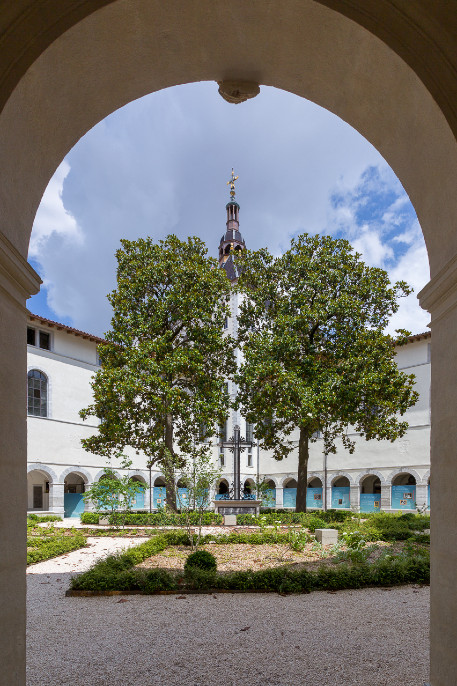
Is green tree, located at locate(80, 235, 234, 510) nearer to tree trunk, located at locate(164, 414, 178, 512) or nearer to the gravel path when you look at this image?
tree trunk, located at locate(164, 414, 178, 512)

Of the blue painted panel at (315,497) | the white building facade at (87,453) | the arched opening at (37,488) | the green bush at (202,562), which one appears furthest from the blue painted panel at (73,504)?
the green bush at (202,562)

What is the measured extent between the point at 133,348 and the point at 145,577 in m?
10.8

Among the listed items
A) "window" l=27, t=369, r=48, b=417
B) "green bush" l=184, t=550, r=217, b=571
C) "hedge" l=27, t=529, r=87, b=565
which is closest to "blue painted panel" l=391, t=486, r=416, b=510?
"window" l=27, t=369, r=48, b=417

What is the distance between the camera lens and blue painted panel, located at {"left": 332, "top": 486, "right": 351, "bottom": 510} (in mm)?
30050

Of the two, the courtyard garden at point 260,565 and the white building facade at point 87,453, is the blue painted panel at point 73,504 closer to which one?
the white building facade at point 87,453

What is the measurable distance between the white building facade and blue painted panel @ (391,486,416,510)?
52 millimetres

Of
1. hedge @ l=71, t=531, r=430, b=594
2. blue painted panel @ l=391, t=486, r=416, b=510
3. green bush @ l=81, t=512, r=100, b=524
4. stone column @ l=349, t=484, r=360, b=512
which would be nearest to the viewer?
hedge @ l=71, t=531, r=430, b=594

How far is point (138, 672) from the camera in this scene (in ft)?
14.7

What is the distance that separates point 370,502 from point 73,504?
16431 millimetres

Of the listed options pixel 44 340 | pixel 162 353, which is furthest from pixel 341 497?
pixel 44 340
